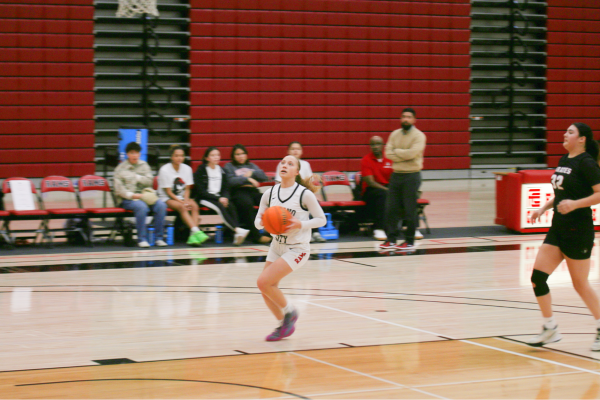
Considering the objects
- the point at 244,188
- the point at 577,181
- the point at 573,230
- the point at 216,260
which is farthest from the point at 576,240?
the point at 244,188

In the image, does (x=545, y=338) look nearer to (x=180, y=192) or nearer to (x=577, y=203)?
(x=577, y=203)

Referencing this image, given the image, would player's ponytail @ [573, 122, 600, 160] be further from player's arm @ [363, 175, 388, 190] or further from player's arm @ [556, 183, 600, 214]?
player's arm @ [363, 175, 388, 190]

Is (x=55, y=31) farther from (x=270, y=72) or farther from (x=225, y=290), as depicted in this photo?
(x=225, y=290)

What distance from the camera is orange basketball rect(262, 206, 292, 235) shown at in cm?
475

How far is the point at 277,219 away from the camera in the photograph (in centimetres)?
475

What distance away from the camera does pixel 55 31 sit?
14.2 meters

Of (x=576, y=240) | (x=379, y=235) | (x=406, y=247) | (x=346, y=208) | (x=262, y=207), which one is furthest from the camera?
(x=346, y=208)

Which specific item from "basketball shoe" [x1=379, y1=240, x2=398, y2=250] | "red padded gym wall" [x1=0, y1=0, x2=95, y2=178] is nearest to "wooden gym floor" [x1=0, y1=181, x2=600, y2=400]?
"basketball shoe" [x1=379, y1=240, x2=398, y2=250]

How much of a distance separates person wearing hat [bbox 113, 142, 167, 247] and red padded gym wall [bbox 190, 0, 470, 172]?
18.0 feet

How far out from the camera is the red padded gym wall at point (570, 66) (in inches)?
697

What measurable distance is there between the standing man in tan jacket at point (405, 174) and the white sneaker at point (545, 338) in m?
4.26

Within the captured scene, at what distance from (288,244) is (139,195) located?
4.75 metres

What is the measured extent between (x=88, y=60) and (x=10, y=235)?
6104mm

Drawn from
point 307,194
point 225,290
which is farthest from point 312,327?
point 225,290
